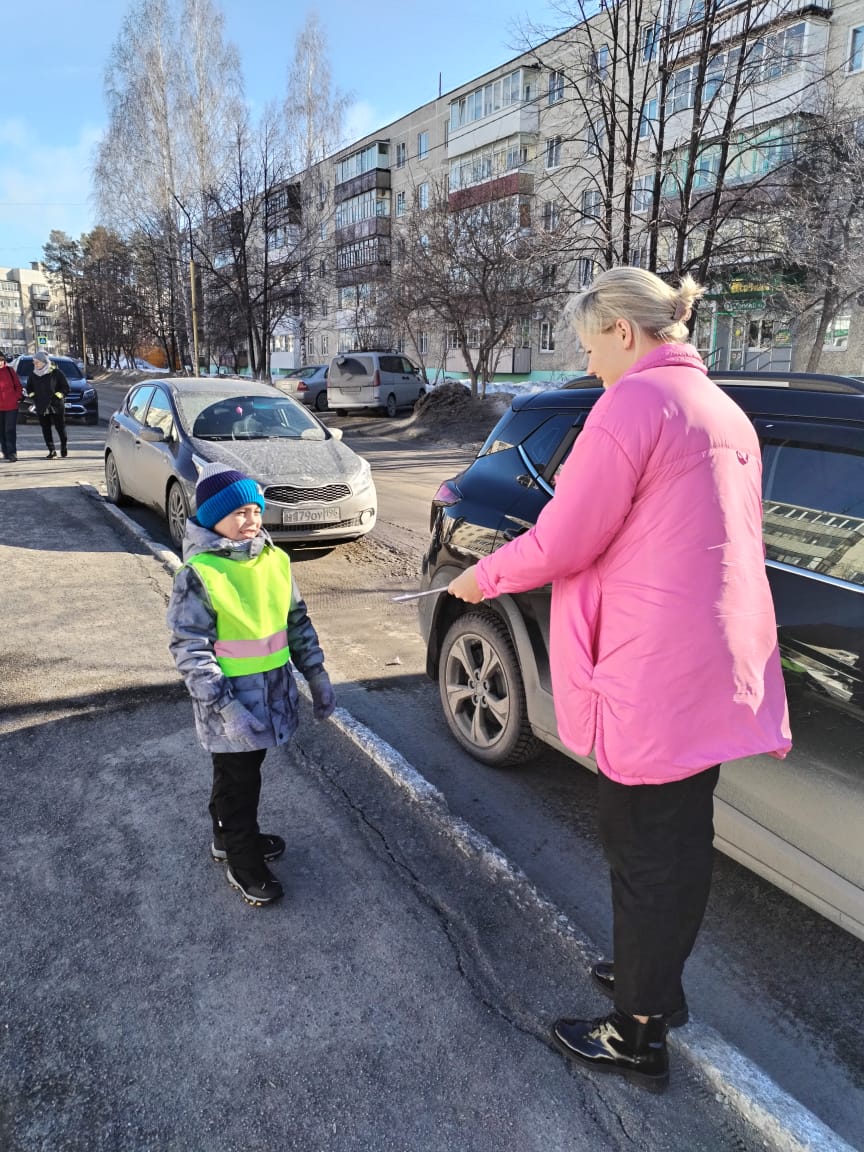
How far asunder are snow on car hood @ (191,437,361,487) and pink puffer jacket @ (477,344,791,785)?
537cm

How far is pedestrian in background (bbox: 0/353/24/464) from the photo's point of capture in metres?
12.8

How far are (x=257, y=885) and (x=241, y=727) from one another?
0.59 meters

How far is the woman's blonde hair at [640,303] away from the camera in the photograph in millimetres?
1851

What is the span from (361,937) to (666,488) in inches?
68.6

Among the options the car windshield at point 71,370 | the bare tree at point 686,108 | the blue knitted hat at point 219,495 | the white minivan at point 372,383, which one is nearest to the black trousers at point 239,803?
the blue knitted hat at point 219,495

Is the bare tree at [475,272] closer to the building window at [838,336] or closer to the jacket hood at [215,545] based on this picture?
the building window at [838,336]

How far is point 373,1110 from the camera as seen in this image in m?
1.93

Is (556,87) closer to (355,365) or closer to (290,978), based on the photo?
(355,365)

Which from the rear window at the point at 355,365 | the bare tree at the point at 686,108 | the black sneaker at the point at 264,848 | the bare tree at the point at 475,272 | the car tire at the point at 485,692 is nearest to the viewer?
the black sneaker at the point at 264,848

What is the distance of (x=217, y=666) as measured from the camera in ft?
8.21

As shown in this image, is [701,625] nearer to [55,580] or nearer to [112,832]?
[112,832]

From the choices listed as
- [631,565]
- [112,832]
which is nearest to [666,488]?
[631,565]

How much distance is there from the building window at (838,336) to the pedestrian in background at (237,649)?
99.7 ft

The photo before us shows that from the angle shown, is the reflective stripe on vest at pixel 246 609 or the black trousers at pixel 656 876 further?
the reflective stripe on vest at pixel 246 609
